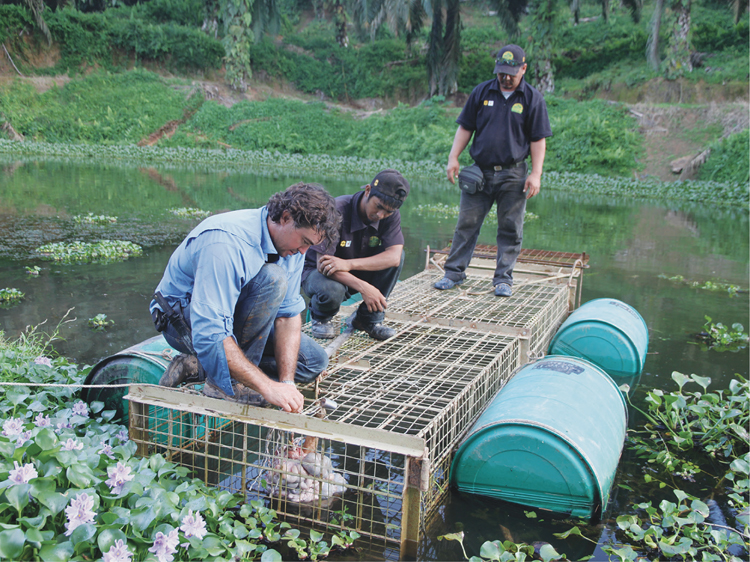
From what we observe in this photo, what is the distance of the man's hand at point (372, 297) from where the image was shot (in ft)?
11.4

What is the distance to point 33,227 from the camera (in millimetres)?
7645

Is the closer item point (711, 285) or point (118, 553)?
point (118, 553)

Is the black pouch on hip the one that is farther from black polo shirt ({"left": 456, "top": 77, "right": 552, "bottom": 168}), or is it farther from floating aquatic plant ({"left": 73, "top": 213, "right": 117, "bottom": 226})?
floating aquatic plant ({"left": 73, "top": 213, "right": 117, "bottom": 226})

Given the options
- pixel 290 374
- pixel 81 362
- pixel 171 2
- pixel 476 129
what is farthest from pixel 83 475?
pixel 171 2

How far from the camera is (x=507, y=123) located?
448 cm

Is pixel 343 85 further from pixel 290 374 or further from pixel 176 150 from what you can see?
pixel 290 374

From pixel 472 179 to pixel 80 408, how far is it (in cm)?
310

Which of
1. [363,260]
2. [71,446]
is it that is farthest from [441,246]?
[71,446]

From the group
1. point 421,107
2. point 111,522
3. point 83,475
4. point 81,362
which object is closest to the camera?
point 111,522

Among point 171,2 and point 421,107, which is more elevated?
point 171,2

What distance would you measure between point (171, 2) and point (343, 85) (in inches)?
427

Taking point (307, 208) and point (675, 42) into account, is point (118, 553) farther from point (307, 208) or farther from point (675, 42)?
point (675, 42)

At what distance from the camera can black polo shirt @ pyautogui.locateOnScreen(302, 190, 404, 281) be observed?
142 inches

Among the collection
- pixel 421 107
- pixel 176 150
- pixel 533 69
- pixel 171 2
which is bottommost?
pixel 176 150
